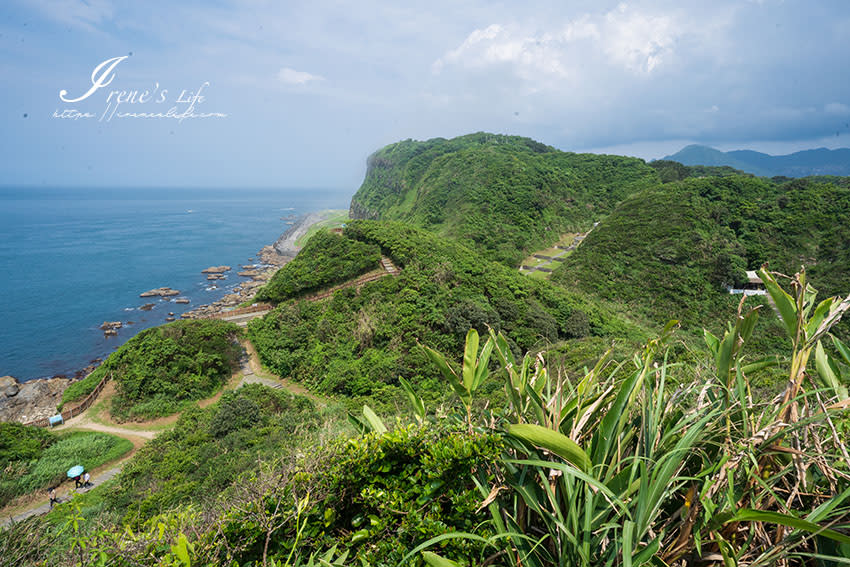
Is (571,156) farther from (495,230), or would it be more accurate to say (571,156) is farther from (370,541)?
(370,541)

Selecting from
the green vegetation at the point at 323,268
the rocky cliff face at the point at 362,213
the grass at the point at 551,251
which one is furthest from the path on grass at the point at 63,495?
the rocky cliff face at the point at 362,213

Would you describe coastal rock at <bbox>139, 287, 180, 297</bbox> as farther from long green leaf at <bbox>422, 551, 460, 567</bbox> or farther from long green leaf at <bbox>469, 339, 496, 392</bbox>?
long green leaf at <bbox>422, 551, 460, 567</bbox>

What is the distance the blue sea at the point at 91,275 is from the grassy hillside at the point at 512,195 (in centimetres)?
2352

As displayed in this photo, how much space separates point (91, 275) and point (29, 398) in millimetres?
29130

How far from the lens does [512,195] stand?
37469mm

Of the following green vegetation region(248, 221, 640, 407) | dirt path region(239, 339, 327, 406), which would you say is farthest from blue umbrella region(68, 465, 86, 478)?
green vegetation region(248, 221, 640, 407)

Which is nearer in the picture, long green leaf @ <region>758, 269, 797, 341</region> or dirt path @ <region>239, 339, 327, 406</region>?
long green leaf @ <region>758, 269, 797, 341</region>

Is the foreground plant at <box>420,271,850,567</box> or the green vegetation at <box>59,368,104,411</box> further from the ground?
the foreground plant at <box>420,271,850,567</box>

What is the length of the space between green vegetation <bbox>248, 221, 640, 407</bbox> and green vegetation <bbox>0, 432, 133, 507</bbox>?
18.5 feet

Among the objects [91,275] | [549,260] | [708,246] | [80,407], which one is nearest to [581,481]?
[80,407]

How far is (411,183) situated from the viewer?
54750 mm

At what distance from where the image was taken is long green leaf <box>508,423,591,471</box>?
1104mm

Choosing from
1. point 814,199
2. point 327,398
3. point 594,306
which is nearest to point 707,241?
point 814,199

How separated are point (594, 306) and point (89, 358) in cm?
3133
